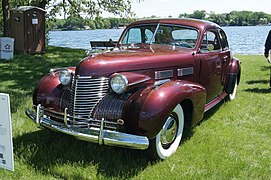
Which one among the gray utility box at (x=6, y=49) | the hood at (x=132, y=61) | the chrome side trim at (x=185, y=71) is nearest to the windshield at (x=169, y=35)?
the hood at (x=132, y=61)

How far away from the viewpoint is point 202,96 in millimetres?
4109

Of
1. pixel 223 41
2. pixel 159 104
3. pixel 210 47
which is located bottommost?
pixel 159 104

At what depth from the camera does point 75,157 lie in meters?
3.58

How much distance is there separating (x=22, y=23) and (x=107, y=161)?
10143 millimetres

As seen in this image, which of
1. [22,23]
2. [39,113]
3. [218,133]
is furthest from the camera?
[22,23]

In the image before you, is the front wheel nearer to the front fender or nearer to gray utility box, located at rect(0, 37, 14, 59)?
the front fender

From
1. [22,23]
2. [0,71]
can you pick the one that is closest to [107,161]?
[0,71]

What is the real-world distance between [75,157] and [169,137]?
1.13 metres

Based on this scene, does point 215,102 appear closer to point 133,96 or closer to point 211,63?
point 211,63

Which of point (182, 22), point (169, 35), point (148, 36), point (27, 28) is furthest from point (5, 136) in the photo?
point (27, 28)

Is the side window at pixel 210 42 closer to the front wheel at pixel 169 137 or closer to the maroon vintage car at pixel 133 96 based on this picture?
the maroon vintage car at pixel 133 96

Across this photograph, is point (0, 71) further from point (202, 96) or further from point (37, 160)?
point (202, 96)

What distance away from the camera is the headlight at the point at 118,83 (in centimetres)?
345

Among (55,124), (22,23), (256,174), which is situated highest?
(22,23)
